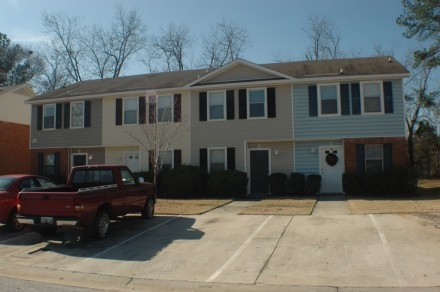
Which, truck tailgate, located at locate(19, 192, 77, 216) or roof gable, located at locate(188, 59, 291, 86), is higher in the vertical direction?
roof gable, located at locate(188, 59, 291, 86)

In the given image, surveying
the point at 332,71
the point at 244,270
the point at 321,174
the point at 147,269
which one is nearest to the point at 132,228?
the point at 147,269

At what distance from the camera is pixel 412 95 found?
35938 mm

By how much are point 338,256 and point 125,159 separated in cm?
1642

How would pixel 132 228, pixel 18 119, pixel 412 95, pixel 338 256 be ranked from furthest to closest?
1. pixel 412 95
2. pixel 18 119
3. pixel 132 228
4. pixel 338 256

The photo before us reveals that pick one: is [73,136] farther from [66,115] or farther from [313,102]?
[313,102]

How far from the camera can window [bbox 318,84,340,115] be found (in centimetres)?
1959

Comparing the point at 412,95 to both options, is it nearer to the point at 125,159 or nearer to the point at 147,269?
the point at 125,159

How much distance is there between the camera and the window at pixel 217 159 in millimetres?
20984

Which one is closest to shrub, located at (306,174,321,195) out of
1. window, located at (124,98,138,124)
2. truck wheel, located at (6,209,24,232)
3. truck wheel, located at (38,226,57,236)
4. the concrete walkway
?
the concrete walkway

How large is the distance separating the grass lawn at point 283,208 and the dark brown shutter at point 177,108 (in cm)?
724

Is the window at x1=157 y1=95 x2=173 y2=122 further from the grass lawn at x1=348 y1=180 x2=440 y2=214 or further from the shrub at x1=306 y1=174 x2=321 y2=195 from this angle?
the grass lawn at x1=348 y1=180 x2=440 y2=214

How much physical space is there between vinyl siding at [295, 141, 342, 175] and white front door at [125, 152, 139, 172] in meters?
8.34

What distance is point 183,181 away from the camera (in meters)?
19.5

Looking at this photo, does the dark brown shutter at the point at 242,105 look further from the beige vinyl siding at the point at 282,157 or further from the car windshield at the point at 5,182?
the car windshield at the point at 5,182
